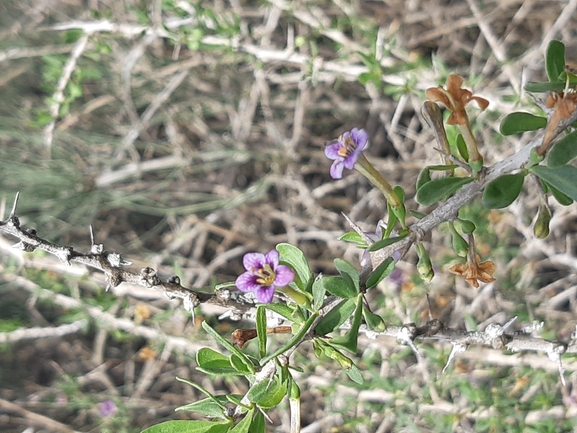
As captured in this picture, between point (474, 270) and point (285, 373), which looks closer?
point (285, 373)

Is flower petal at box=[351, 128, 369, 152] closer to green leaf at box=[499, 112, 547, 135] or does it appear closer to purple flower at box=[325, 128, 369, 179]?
purple flower at box=[325, 128, 369, 179]

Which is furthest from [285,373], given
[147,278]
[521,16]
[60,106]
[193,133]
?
[193,133]

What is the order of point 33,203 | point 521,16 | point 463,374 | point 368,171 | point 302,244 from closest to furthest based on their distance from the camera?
point 368,171, point 463,374, point 521,16, point 33,203, point 302,244

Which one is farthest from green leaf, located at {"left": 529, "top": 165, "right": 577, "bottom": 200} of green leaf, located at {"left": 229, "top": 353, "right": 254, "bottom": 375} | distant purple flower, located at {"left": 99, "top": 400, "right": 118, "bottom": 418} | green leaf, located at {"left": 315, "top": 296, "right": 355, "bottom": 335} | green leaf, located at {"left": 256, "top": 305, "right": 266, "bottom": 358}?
distant purple flower, located at {"left": 99, "top": 400, "right": 118, "bottom": 418}

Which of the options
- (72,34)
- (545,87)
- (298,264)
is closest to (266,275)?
(298,264)

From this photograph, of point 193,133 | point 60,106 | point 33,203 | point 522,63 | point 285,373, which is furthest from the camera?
point 193,133

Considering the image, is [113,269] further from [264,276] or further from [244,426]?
[244,426]

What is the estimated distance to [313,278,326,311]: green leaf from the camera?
1.34m

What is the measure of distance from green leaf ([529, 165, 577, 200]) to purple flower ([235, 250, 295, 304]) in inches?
26.2

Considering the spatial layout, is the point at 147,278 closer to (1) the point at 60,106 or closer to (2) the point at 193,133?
(1) the point at 60,106

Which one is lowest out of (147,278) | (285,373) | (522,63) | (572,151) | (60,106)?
(285,373)

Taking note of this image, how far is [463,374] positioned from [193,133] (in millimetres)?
3228

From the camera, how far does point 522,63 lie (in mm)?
3469

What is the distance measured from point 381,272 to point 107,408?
121 inches
